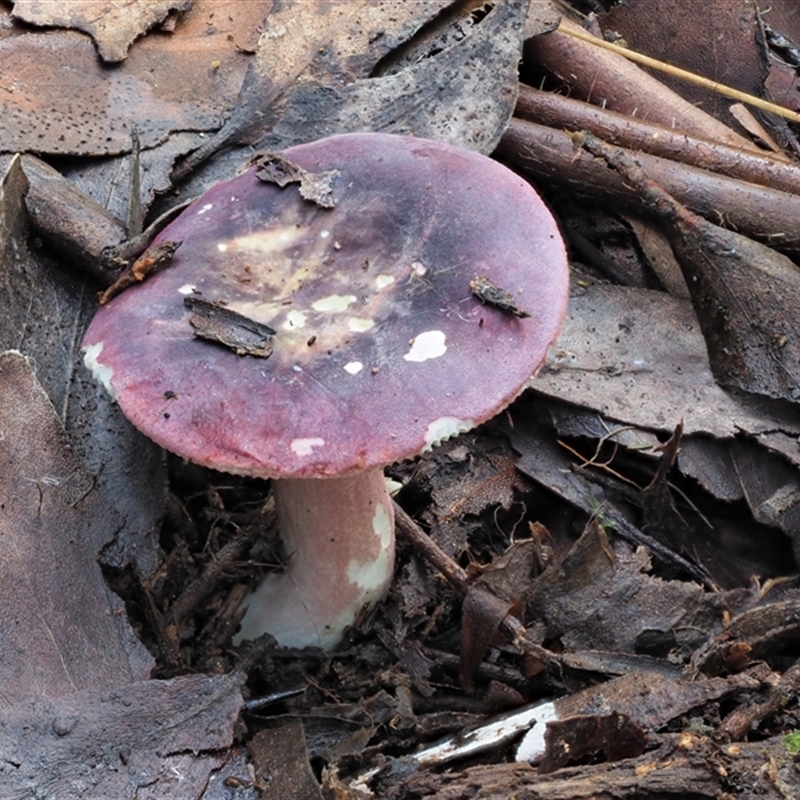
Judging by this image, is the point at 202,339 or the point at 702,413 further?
the point at 702,413

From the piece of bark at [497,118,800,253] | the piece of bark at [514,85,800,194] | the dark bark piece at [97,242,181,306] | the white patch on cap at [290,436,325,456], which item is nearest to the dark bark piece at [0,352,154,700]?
the dark bark piece at [97,242,181,306]

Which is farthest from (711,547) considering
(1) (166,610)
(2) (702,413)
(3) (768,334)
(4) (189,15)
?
(4) (189,15)

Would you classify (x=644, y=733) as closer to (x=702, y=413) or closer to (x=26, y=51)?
(x=702, y=413)

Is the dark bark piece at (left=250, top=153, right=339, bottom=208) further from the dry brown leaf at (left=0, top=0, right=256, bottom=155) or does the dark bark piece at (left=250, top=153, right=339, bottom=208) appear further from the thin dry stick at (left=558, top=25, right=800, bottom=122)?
the thin dry stick at (left=558, top=25, right=800, bottom=122)

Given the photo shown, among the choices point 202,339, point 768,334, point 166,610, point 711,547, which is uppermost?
point 202,339

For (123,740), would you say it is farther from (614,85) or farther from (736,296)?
(614,85)

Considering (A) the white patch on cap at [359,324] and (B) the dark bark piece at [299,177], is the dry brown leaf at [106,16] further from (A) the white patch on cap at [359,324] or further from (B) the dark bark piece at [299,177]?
(A) the white patch on cap at [359,324]
